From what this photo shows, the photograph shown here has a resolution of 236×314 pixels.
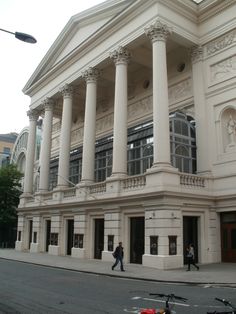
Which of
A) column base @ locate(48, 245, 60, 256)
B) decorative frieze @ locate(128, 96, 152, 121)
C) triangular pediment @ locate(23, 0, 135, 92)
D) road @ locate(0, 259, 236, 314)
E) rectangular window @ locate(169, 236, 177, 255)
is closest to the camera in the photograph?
road @ locate(0, 259, 236, 314)

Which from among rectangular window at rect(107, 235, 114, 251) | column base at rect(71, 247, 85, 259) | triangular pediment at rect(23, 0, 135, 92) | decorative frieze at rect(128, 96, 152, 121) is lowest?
column base at rect(71, 247, 85, 259)

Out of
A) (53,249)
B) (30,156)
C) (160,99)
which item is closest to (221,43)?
(160,99)

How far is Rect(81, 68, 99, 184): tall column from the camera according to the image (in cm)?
3181

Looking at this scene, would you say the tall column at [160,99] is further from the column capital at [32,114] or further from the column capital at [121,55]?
the column capital at [32,114]

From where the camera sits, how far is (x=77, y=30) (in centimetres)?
3759

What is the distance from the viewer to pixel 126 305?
11406 millimetres

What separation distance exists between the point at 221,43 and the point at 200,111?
16.9 feet

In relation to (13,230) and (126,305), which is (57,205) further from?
(126,305)

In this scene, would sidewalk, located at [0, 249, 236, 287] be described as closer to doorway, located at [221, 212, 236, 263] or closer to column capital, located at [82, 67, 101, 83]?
doorway, located at [221, 212, 236, 263]

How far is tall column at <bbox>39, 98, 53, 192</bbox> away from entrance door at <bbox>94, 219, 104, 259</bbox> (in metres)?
10.1

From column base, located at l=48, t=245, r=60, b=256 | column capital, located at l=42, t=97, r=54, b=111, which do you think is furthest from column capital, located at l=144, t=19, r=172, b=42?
column base, located at l=48, t=245, r=60, b=256

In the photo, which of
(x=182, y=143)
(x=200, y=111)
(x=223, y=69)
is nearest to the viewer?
(x=223, y=69)

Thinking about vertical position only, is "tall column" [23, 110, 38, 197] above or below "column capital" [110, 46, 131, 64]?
below

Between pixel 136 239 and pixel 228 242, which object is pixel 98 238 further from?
pixel 228 242
